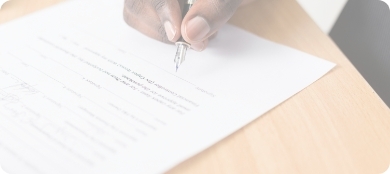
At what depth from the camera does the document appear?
340 millimetres

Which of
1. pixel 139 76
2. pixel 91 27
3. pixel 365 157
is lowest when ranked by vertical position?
pixel 365 157

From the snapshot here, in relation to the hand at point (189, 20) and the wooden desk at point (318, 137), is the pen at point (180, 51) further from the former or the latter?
the wooden desk at point (318, 137)

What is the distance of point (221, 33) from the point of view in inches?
21.8

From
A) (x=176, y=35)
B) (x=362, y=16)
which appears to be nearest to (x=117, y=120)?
(x=176, y=35)

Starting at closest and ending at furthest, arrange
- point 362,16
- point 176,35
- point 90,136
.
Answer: point 90,136 → point 176,35 → point 362,16

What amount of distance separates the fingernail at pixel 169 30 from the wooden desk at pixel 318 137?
159mm

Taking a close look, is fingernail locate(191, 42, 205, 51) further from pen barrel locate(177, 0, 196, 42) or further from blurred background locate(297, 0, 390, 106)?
blurred background locate(297, 0, 390, 106)

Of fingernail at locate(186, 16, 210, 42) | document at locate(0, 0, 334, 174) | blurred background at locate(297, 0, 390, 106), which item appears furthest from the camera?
blurred background at locate(297, 0, 390, 106)

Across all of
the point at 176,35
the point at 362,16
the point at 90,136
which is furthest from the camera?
the point at 362,16

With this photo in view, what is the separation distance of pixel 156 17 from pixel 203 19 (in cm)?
11

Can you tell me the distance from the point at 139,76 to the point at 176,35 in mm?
72

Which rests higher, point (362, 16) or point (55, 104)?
point (362, 16)

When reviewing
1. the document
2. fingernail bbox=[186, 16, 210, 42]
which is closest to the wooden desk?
the document

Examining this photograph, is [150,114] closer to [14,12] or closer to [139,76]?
[139,76]
